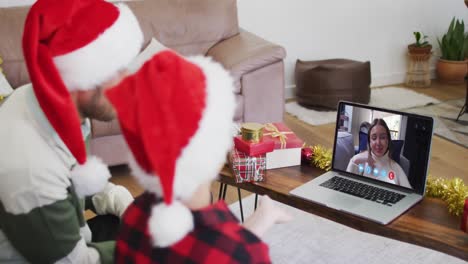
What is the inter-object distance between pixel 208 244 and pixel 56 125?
0.54 metres

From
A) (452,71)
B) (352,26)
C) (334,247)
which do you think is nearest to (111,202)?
(334,247)

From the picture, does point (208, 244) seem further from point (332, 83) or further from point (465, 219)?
point (332, 83)

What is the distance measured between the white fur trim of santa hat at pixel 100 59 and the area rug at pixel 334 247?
131 centimetres

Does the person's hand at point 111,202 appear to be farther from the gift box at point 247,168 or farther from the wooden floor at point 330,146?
the wooden floor at point 330,146

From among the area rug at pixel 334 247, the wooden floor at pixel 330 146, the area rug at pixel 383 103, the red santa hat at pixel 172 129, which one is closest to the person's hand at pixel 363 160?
the area rug at pixel 334 247

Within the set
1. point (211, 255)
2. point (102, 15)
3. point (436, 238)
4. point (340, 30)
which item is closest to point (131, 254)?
point (211, 255)

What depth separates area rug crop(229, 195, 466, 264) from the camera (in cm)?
237

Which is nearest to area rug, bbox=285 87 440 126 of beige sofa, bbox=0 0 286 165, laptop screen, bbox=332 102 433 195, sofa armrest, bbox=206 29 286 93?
beige sofa, bbox=0 0 286 165

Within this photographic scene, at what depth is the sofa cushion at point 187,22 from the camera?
3.38 metres

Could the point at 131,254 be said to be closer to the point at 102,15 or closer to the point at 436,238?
the point at 102,15

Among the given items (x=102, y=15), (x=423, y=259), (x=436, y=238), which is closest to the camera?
(x=102, y=15)

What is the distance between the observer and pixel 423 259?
2.37m

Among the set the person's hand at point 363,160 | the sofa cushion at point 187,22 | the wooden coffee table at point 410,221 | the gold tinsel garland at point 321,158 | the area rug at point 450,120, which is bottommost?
the area rug at point 450,120

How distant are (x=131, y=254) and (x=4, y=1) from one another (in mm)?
2791
